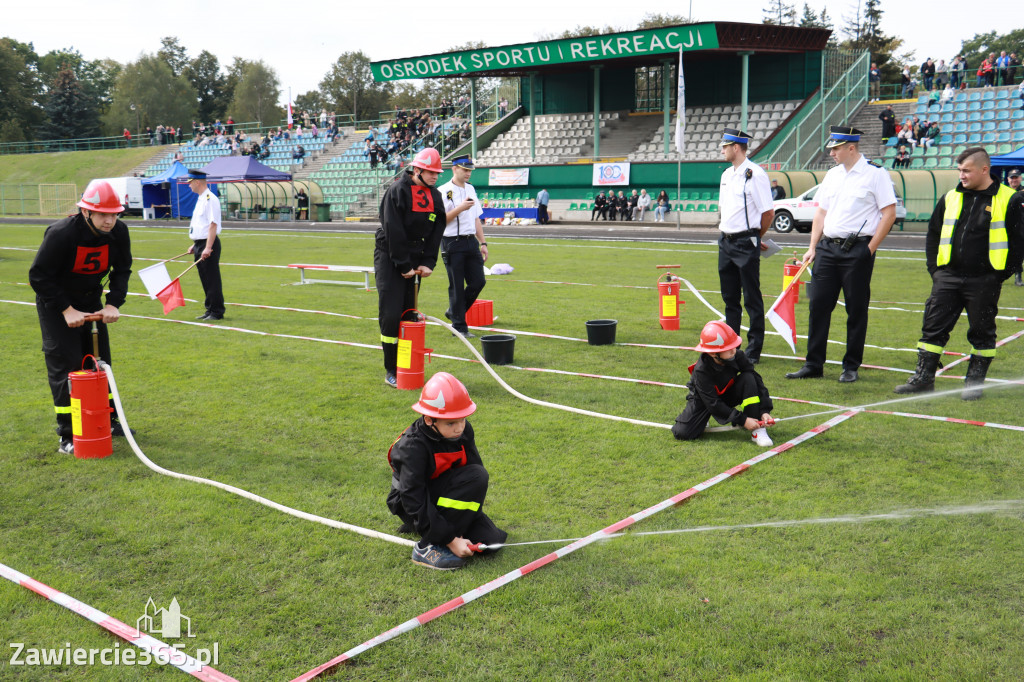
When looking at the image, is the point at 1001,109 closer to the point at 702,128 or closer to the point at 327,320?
the point at 702,128

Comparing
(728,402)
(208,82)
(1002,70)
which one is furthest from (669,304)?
(208,82)

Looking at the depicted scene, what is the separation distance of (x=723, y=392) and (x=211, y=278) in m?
8.75

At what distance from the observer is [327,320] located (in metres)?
12.6

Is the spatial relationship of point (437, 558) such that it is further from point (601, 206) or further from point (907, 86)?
point (907, 86)

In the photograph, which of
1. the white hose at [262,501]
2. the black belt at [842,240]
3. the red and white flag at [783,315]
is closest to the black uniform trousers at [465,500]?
the white hose at [262,501]

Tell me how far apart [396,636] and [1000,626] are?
2726 millimetres

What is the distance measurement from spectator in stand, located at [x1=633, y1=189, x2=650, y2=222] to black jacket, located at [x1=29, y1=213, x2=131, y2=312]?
33.5 m

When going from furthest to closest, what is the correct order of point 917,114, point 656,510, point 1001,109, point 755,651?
point 917,114 → point 1001,109 → point 656,510 → point 755,651

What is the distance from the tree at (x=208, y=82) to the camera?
11138 centimetres

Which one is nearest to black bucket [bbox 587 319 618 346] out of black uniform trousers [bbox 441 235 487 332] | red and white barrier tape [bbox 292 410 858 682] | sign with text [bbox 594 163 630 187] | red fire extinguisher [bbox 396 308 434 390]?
black uniform trousers [bbox 441 235 487 332]

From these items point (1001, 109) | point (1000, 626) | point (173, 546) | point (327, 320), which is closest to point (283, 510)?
point (173, 546)

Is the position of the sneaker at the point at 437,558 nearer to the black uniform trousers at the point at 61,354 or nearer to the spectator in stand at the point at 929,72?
the black uniform trousers at the point at 61,354

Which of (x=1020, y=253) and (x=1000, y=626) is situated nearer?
(x=1000, y=626)

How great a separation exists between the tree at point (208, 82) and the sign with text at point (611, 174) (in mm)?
85872
